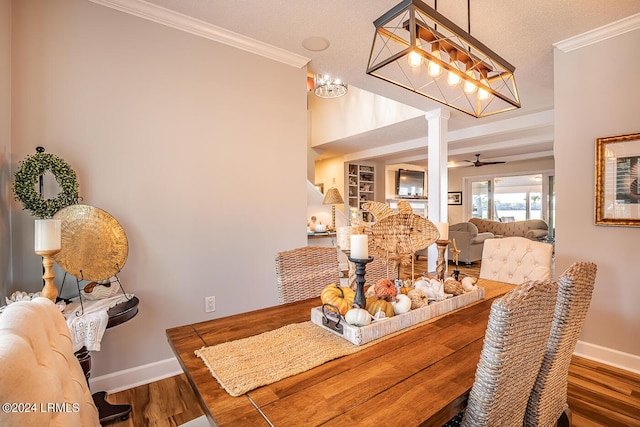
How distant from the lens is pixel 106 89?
6.37ft

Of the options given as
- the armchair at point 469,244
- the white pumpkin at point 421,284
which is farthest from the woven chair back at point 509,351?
the armchair at point 469,244

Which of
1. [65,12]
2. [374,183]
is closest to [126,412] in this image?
[65,12]

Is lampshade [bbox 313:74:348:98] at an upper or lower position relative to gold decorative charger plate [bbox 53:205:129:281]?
upper

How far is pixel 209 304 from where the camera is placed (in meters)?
2.31

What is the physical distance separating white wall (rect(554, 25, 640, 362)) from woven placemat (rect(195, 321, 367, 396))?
2.30 metres

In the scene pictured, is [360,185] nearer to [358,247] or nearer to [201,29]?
[201,29]

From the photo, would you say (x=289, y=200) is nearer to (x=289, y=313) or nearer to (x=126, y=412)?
(x=289, y=313)

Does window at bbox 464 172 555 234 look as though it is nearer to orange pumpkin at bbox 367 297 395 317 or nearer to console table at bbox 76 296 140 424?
orange pumpkin at bbox 367 297 395 317

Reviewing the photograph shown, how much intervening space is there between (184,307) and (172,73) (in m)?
1.68

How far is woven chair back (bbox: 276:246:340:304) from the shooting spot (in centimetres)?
171

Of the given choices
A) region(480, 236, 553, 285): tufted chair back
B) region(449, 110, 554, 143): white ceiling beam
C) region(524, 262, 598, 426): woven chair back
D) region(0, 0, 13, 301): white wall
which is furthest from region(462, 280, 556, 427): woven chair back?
region(449, 110, 554, 143): white ceiling beam

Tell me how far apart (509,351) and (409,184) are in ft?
27.2

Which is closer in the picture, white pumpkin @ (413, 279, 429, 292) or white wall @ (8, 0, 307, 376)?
white pumpkin @ (413, 279, 429, 292)

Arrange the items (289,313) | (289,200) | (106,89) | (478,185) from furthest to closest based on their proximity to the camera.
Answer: (478,185) → (289,200) → (106,89) → (289,313)
